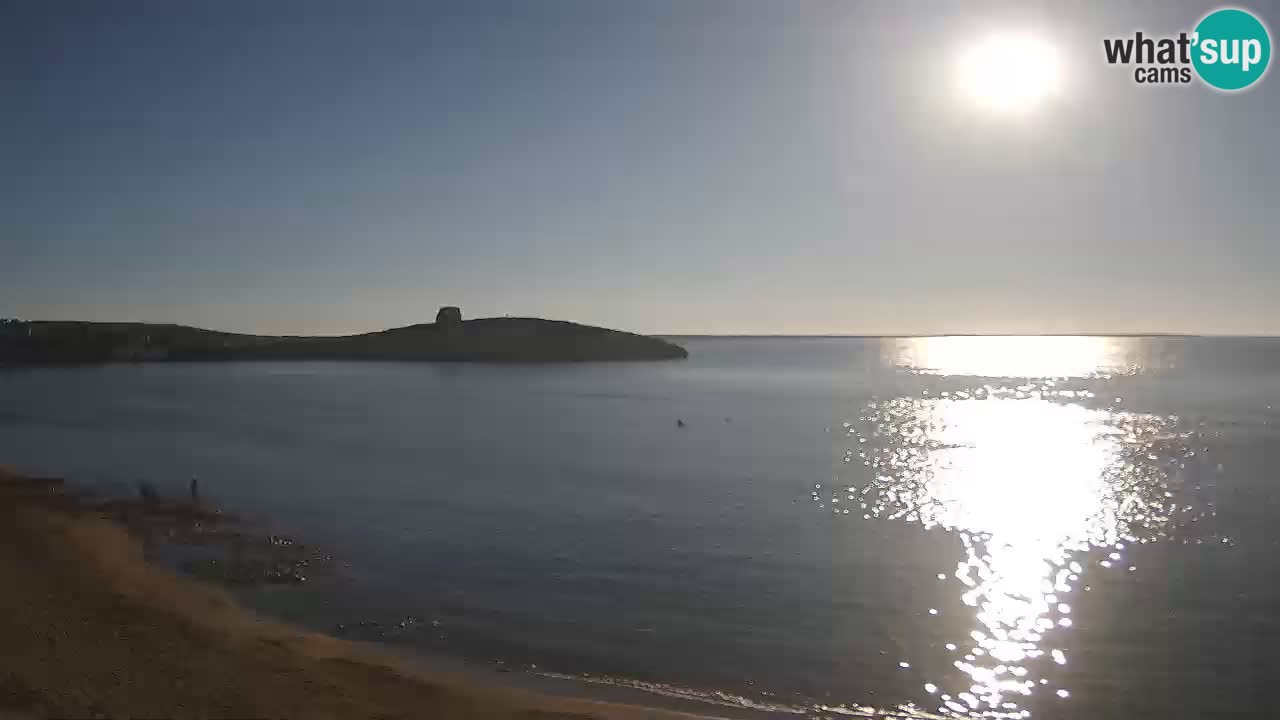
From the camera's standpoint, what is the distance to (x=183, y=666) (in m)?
15.2

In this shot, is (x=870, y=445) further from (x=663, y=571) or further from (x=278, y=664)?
(x=278, y=664)

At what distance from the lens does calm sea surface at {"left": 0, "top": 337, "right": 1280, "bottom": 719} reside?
59.8 feet

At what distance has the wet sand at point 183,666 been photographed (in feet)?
43.7

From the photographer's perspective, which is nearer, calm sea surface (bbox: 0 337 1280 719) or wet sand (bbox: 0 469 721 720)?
wet sand (bbox: 0 469 721 720)

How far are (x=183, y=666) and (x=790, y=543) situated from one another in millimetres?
20428

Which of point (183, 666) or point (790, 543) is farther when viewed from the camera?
point (790, 543)

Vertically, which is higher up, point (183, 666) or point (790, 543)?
point (183, 666)

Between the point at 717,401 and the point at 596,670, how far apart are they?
279 ft

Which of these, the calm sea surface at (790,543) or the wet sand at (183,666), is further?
the calm sea surface at (790,543)

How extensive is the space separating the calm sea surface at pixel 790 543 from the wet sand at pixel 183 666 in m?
2.09

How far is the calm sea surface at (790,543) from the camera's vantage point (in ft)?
59.8

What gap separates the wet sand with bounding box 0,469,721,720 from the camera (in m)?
13.3

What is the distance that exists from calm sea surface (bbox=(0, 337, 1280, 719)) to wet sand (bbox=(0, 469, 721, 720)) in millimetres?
2088

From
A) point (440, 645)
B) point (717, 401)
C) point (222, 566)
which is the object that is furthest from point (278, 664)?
point (717, 401)
